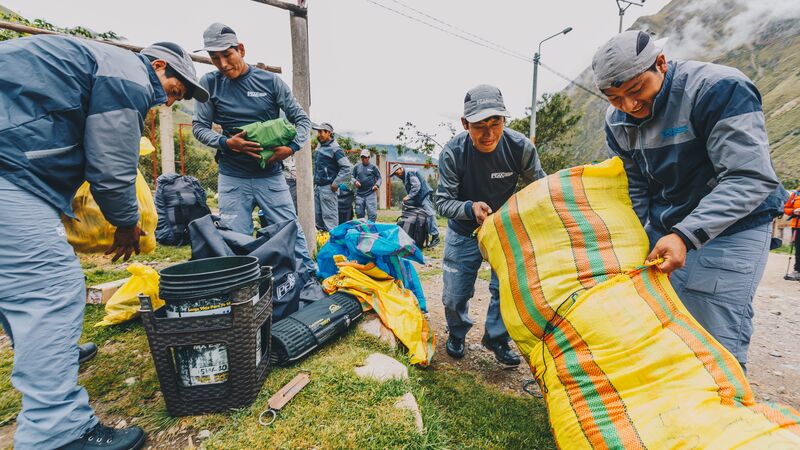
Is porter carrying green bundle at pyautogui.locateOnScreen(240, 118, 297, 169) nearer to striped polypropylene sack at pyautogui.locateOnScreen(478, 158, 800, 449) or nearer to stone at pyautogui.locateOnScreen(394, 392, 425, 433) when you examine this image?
striped polypropylene sack at pyautogui.locateOnScreen(478, 158, 800, 449)

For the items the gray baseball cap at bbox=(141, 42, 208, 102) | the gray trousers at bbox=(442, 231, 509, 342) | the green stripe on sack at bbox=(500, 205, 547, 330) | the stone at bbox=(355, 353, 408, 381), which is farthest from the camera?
the gray trousers at bbox=(442, 231, 509, 342)

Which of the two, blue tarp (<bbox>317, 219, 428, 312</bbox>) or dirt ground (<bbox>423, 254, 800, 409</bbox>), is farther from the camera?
blue tarp (<bbox>317, 219, 428, 312</bbox>)

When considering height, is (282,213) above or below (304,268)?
above

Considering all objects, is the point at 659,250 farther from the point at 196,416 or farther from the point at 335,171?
the point at 335,171

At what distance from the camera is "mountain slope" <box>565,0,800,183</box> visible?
71794 mm

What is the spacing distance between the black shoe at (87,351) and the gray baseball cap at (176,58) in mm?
1669

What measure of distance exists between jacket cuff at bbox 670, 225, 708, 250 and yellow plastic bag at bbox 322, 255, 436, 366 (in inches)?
61.2

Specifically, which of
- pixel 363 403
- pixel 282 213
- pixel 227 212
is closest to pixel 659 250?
pixel 363 403

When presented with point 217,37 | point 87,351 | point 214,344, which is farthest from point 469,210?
Answer: point 87,351

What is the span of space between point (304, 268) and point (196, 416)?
1.49m

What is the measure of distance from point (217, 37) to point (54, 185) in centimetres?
171

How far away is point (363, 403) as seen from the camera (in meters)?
1.70

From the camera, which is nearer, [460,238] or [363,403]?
[363,403]

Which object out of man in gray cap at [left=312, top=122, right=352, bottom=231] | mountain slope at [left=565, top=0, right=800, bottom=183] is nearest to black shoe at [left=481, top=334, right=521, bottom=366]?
man in gray cap at [left=312, top=122, right=352, bottom=231]
